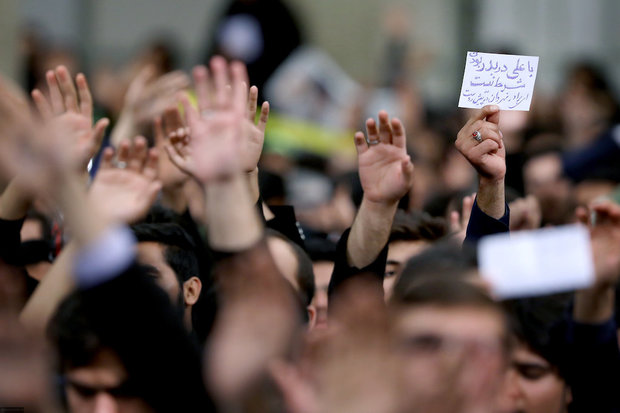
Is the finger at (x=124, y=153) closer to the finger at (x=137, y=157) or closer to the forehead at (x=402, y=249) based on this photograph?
the finger at (x=137, y=157)

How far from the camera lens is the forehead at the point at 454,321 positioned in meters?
2.44

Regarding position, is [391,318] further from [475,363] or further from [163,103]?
[163,103]

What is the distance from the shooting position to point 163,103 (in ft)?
17.5

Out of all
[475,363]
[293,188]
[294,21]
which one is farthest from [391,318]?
[294,21]

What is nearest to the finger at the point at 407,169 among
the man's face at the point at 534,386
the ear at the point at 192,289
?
the man's face at the point at 534,386

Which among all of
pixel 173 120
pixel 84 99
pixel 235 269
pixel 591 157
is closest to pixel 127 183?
pixel 84 99

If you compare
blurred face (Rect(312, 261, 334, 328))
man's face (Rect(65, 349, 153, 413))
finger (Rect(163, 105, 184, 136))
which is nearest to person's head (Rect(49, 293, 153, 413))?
man's face (Rect(65, 349, 153, 413))

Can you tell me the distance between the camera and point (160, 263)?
3865mm

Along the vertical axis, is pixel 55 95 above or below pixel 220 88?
below

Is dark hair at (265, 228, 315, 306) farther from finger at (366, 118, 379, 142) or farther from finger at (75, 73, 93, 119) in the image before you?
finger at (75, 73, 93, 119)

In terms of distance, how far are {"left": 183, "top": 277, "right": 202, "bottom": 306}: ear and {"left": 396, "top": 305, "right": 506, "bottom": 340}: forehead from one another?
150 cm

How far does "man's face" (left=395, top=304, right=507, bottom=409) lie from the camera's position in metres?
2.12

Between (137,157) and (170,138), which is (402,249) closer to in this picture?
(170,138)

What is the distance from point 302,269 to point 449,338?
4.84ft
